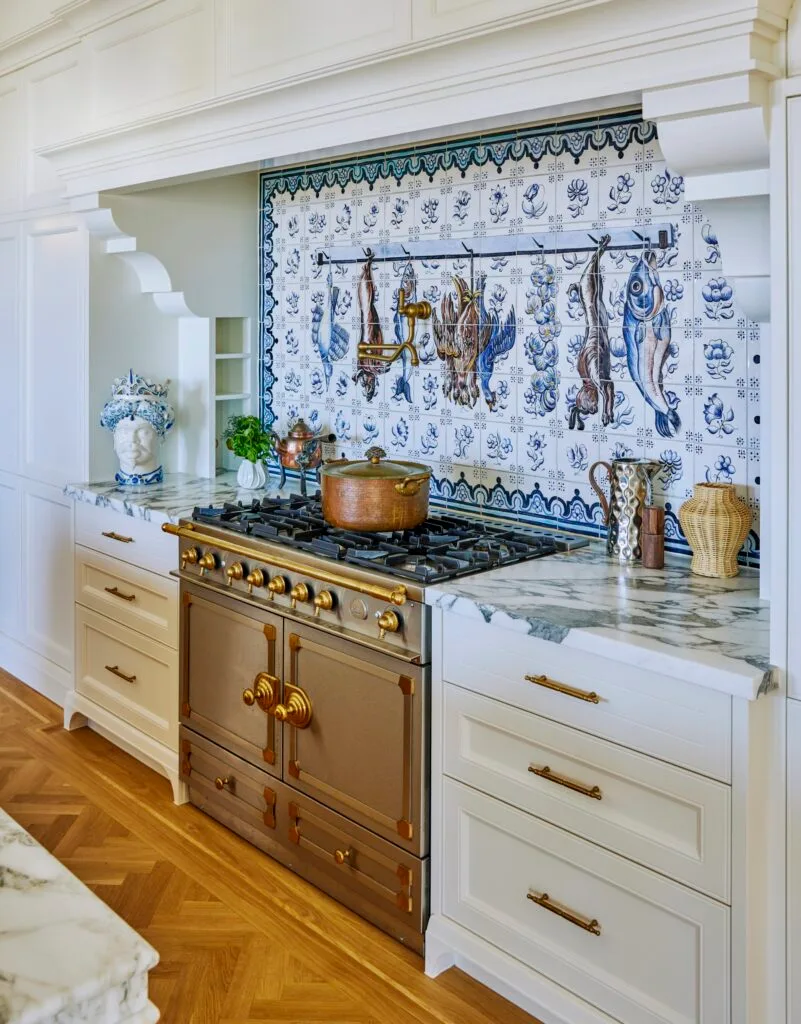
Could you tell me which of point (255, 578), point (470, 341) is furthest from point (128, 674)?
point (470, 341)

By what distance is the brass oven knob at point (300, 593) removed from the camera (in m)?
2.58

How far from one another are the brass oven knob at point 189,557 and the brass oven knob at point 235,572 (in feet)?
0.62

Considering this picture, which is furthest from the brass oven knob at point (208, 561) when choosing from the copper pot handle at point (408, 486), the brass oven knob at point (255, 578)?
the copper pot handle at point (408, 486)

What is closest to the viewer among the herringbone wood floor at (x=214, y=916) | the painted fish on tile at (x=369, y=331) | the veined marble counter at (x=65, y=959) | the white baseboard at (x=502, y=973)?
the veined marble counter at (x=65, y=959)

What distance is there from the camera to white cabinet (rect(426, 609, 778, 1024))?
5.90 feet

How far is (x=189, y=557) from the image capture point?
3027 millimetres

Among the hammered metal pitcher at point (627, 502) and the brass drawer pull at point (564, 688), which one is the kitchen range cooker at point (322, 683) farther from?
the brass drawer pull at point (564, 688)

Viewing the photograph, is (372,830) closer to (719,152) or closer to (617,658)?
(617,658)

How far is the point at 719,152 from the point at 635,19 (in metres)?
0.29

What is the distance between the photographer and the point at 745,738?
175cm

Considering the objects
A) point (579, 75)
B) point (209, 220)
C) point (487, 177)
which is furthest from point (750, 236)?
point (209, 220)

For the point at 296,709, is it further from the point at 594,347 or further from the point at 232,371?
the point at 232,371

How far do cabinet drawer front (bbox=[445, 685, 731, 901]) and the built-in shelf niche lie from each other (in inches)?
76.0

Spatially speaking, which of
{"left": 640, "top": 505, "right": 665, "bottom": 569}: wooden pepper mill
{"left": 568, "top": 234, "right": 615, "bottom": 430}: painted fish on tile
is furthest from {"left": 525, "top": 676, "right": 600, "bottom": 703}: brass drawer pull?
{"left": 568, "top": 234, "right": 615, "bottom": 430}: painted fish on tile
